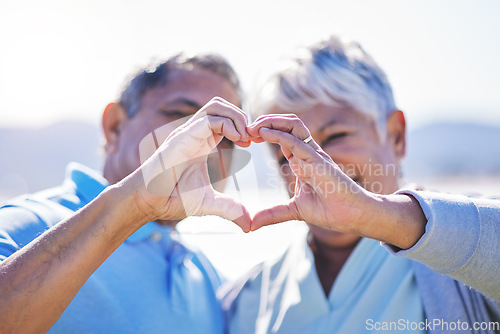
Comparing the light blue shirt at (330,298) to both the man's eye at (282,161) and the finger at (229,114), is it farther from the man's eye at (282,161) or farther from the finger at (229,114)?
the finger at (229,114)

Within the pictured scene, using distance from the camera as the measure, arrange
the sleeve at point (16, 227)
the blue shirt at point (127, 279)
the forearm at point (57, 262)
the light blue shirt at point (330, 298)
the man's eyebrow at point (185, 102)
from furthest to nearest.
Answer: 1. the man's eyebrow at point (185, 102)
2. the light blue shirt at point (330, 298)
3. the blue shirt at point (127, 279)
4. the sleeve at point (16, 227)
5. the forearm at point (57, 262)

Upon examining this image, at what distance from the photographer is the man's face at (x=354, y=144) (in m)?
1.93

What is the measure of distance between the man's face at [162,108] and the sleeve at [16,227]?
64cm

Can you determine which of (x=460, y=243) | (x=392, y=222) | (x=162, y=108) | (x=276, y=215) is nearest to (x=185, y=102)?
(x=162, y=108)

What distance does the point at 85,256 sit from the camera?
1.04m

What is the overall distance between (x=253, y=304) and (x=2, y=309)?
4.06ft

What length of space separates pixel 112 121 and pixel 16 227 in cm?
99

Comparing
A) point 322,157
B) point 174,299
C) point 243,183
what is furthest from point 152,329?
point 322,157

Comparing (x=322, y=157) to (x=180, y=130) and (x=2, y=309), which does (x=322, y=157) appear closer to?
(x=180, y=130)

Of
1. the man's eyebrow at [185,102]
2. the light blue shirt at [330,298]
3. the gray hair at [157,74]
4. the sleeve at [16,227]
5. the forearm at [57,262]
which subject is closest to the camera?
the forearm at [57,262]

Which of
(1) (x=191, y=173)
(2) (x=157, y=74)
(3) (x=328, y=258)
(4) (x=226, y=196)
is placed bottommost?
(3) (x=328, y=258)

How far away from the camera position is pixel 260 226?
4.16 feet

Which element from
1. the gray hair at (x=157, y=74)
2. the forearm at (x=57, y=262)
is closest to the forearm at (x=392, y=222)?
the forearm at (x=57, y=262)

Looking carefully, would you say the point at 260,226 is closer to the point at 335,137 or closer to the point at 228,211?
the point at 228,211
